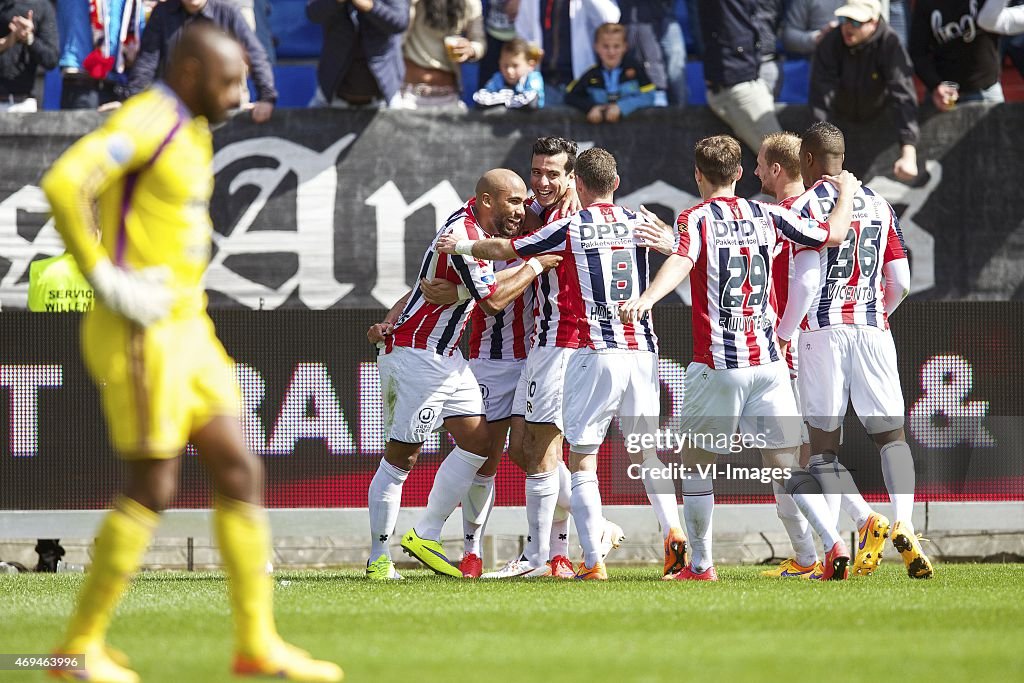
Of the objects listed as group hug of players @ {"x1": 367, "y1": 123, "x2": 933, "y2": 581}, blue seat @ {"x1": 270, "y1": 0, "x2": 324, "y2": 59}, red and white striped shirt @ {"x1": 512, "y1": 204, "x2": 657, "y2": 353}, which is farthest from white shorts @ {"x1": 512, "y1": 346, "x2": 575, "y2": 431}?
blue seat @ {"x1": 270, "y1": 0, "x2": 324, "y2": 59}

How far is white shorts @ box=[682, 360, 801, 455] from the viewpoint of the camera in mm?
7395

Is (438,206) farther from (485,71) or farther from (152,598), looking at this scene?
(152,598)

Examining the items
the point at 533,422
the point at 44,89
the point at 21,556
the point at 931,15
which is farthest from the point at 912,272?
the point at 44,89

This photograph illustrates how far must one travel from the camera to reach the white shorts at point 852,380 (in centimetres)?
774

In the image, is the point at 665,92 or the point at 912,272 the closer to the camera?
the point at 912,272

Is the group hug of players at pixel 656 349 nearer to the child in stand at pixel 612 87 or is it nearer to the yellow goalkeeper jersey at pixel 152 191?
the child in stand at pixel 612 87

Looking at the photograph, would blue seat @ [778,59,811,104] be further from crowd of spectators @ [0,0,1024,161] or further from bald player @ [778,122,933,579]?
bald player @ [778,122,933,579]

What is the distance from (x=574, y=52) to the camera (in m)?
11.5

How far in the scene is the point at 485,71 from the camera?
1144 cm

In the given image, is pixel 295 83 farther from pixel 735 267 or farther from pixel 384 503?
pixel 735 267

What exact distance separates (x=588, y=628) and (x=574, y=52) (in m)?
7.03

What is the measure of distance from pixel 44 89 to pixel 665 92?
19.4 ft

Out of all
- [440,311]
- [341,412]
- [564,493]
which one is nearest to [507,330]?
[440,311]

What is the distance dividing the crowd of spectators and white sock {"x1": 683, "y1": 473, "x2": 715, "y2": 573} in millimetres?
3629
